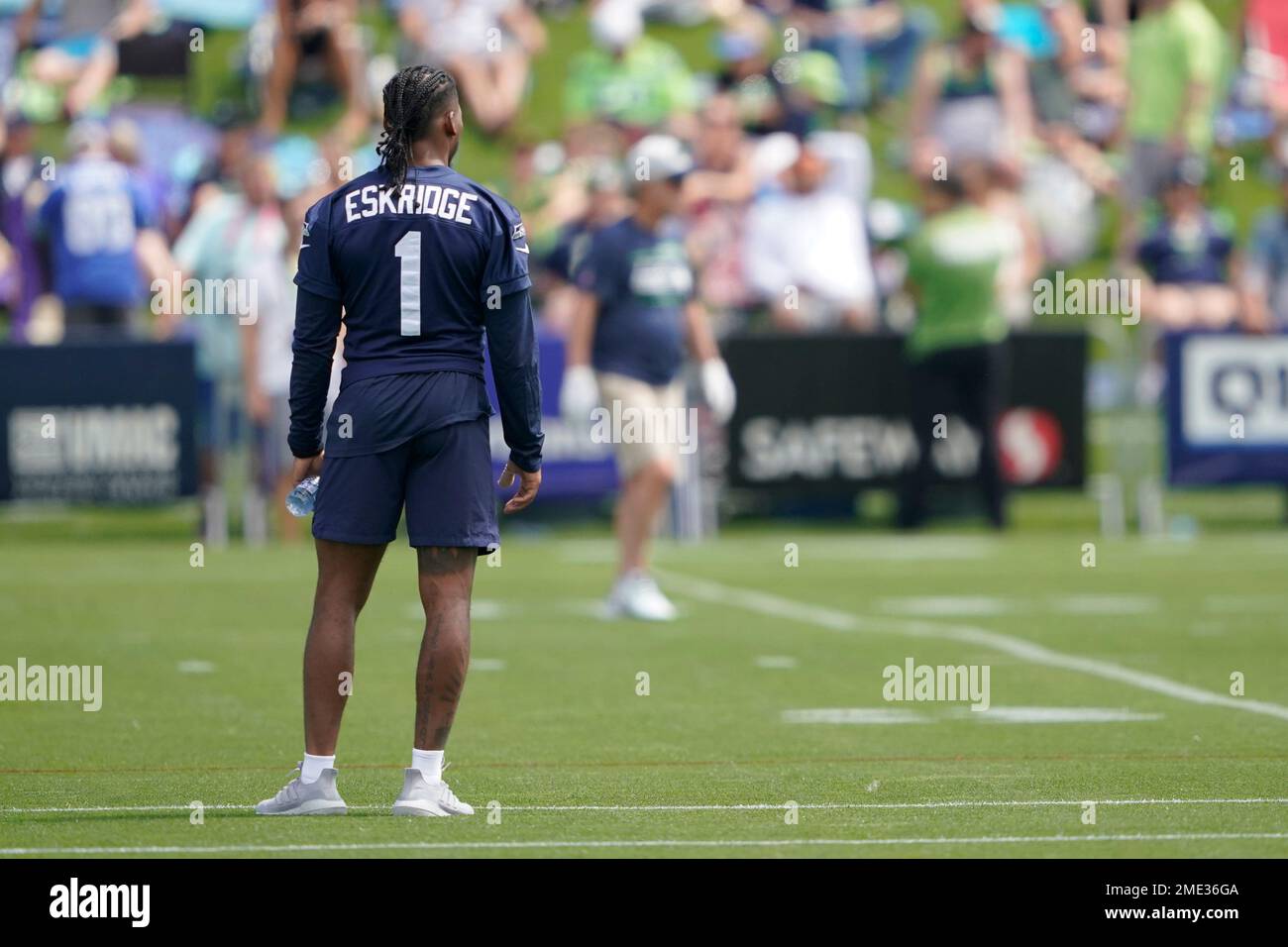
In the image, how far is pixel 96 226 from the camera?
67.4ft

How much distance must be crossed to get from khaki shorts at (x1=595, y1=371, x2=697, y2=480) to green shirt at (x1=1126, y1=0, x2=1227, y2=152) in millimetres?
10426

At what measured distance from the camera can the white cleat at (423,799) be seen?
7.82 metres

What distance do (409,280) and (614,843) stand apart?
5.74 feet

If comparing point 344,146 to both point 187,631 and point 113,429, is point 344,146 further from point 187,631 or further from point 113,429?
point 187,631

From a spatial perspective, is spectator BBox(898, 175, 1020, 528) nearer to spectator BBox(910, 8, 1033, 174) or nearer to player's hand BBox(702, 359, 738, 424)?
spectator BBox(910, 8, 1033, 174)

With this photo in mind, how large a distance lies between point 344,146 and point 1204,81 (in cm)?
769

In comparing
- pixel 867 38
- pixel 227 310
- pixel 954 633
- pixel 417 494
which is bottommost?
pixel 954 633

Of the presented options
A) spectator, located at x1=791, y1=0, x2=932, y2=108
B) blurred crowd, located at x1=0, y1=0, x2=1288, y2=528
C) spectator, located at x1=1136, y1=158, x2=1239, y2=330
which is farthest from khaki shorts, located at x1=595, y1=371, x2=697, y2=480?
spectator, located at x1=791, y1=0, x2=932, y2=108

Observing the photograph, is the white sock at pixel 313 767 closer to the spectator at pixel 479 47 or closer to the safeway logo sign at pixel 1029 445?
the safeway logo sign at pixel 1029 445

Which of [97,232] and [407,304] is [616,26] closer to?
[97,232]

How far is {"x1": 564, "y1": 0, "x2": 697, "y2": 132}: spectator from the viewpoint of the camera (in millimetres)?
24359

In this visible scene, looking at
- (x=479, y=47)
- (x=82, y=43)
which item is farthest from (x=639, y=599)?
(x=82, y=43)

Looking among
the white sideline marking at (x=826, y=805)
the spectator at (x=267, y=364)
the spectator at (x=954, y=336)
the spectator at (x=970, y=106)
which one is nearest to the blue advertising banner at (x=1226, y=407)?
the spectator at (x=954, y=336)
